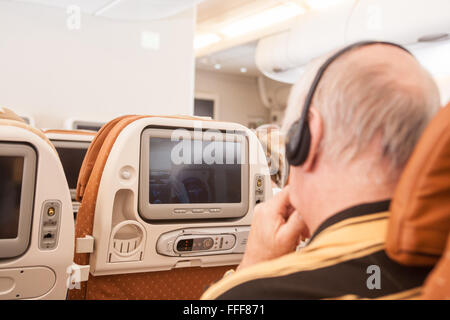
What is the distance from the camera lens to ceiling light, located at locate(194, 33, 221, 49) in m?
7.09

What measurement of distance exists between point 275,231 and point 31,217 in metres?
0.75

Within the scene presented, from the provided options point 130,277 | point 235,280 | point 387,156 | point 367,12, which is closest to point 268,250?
point 235,280

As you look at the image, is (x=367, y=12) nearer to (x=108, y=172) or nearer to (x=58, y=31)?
(x=58, y=31)

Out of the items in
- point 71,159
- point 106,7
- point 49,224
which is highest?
point 106,7

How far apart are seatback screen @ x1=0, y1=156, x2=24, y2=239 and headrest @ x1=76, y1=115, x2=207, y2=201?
28cm

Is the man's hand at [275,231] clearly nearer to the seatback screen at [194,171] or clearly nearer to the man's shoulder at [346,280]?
the man's shoulder at [346,280]

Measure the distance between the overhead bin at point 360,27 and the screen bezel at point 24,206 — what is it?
8.24ft

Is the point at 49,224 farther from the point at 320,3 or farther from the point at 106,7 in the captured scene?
the point at 320,3

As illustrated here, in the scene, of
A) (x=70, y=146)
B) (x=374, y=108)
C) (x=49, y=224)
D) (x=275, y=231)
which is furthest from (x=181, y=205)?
(x=70, y=146)

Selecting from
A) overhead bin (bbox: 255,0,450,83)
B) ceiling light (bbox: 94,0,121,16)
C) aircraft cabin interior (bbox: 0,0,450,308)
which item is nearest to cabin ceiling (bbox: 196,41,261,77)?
overhead bin (bbox: 255,0,450,83)

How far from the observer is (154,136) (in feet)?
4.75

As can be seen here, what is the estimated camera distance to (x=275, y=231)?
0.88 meters

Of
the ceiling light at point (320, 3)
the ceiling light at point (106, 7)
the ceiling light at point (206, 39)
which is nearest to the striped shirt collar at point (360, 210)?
the ceiling light at point (106, 7)

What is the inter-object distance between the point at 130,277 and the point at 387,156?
3.72 ft
